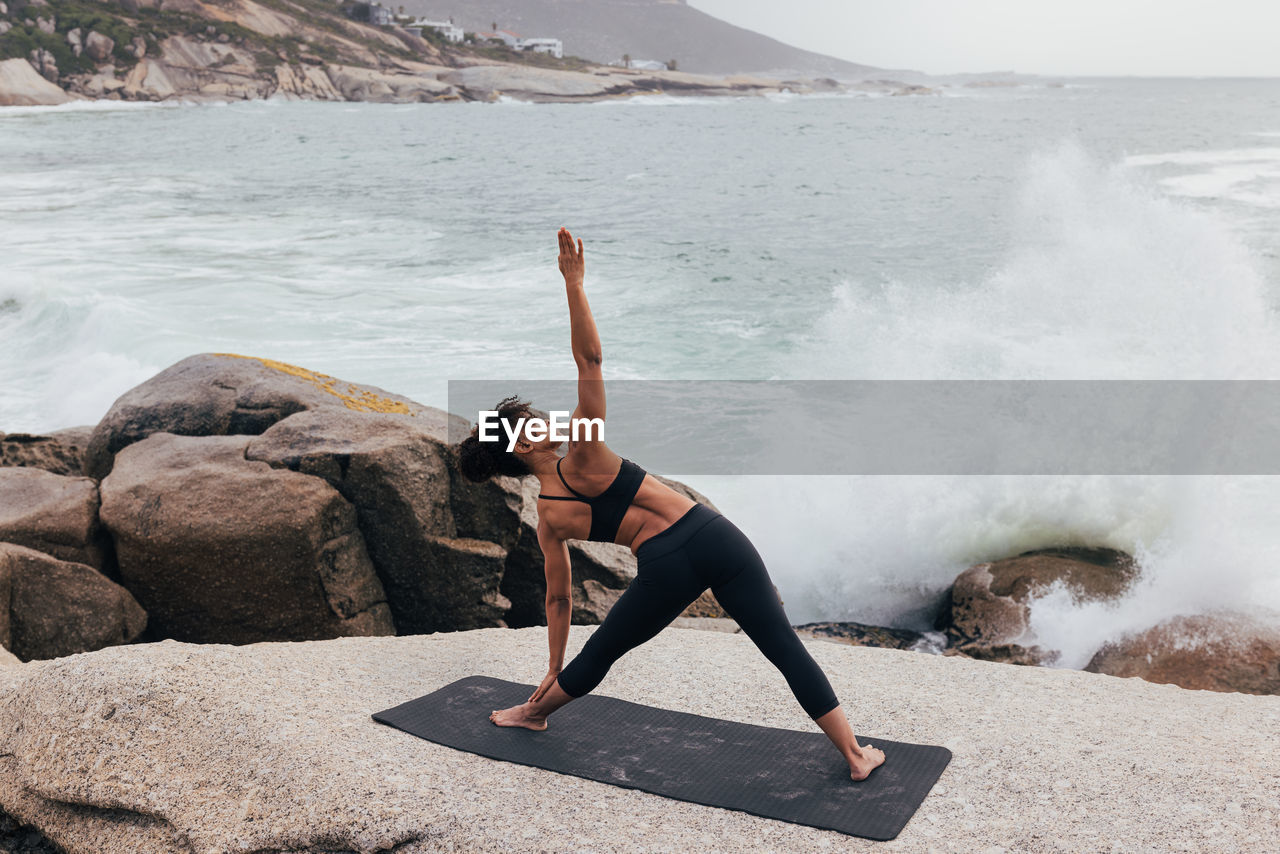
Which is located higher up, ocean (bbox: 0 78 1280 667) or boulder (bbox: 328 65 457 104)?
boulder (bbox: 328 65 457 104)

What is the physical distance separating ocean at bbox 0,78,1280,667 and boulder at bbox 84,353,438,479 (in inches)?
170

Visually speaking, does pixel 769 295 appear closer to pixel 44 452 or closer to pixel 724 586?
pixel 44 452

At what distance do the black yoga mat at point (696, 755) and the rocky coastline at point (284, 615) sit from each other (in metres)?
0.23

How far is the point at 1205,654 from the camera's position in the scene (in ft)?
22.3

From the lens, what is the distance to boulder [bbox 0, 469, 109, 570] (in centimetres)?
627

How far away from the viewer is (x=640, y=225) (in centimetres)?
2817

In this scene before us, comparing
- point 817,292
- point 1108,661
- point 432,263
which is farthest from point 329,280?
point 1108,661

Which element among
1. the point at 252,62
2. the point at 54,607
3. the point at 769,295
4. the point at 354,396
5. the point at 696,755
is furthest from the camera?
the point at 252,62

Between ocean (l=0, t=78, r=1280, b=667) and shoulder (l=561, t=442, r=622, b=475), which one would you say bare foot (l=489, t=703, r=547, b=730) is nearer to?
shoulder (l=561, t=442, r=622, b=475)

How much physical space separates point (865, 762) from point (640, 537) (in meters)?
1.27

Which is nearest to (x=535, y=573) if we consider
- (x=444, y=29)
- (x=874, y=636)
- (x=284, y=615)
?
(x=284, y=615)

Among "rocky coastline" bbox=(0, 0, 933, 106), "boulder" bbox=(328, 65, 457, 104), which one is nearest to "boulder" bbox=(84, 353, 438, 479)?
"rocky coastline" bbox=(0, 0, 933, 106)

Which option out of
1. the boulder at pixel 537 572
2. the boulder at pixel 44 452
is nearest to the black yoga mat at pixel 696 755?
the boulder at pixel 537 572

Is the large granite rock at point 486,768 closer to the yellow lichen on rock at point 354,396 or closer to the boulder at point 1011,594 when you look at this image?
the boulder at point 1011,594
